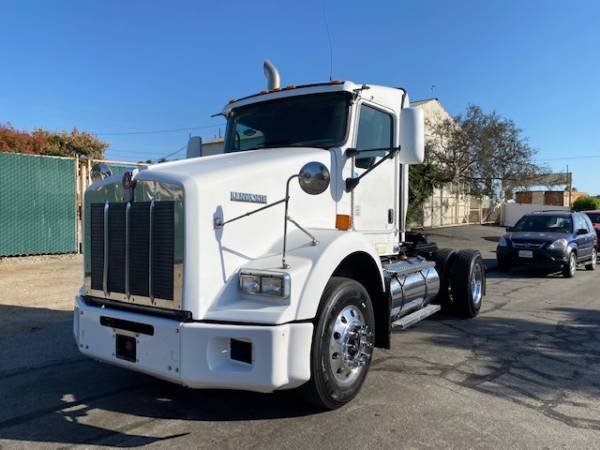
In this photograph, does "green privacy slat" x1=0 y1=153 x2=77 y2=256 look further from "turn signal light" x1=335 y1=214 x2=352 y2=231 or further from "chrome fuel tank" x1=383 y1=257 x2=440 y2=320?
"turn signal light" x1=335 y1=214 x2=352 y2=231

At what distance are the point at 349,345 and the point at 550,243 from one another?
386 inches

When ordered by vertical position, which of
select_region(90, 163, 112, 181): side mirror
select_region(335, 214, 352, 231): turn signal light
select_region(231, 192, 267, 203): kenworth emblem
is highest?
select_region(90, 163, 112, 181): side mirror

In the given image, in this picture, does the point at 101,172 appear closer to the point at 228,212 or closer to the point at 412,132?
the point at 228,212

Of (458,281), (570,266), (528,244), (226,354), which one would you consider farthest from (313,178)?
(570,266)

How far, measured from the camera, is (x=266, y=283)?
3.39 metres

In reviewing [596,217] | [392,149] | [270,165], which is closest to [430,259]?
[392,149]

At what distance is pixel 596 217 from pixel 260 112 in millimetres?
17251

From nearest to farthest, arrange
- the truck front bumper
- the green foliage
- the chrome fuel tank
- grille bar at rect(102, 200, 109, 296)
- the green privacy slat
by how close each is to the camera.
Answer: the truck front bumper
grille bar at rect(102, 200, 109, 296)
the chrome fuel tank
the green privacy slat
the green foliage

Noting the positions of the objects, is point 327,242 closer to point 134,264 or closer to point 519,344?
point 134,264

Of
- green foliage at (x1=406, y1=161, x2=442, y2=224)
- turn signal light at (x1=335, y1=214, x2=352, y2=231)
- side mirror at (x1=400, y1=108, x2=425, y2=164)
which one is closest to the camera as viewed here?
turn signal light at (x1=335, y1=214, x2=352, y2=231)

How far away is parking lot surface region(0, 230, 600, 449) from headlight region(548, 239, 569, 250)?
5.80 metres

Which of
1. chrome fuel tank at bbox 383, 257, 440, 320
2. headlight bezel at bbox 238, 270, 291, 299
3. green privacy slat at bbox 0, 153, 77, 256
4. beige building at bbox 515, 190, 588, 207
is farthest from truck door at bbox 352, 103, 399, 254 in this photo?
beige building at bbox 515, 190, 588, 207

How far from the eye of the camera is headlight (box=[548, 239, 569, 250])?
1188 centimetres

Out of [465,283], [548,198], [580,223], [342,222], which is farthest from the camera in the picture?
[548,198]
